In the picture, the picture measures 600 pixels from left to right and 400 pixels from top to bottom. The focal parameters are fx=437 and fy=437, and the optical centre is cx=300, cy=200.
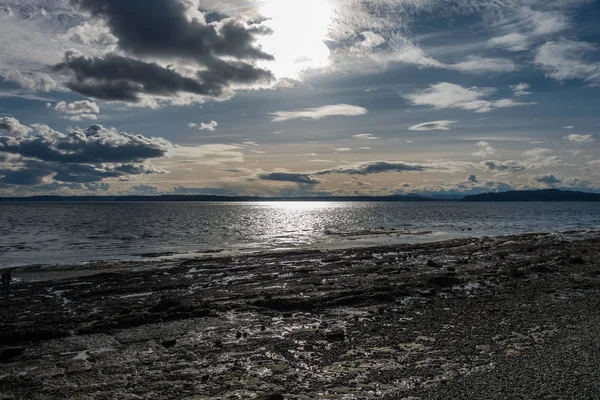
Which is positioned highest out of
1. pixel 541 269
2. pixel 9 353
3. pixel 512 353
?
pixel 512 353

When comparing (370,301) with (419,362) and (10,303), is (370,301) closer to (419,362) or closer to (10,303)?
(419,362)

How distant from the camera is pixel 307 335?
47.2ft

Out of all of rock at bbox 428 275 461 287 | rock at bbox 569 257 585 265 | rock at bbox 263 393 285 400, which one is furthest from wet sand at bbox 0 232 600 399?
rock at bbox 569 257 585 265

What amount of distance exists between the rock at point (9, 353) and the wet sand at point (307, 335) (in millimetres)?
60

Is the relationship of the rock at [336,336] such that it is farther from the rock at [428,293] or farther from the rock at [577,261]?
the rock at [577,261]

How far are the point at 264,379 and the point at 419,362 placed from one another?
410 cm

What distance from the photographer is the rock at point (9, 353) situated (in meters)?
12.7

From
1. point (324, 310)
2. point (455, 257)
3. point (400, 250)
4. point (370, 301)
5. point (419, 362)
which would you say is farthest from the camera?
point (400, 250)

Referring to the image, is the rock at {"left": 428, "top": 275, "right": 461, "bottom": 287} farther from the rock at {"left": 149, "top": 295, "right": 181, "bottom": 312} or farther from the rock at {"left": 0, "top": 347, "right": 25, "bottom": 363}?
the rock at {"left": 0, "top": 347, "right": 25, "bottom": 363}

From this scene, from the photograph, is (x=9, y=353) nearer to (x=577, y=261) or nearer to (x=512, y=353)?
(x=512, y=353)

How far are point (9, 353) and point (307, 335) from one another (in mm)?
9007

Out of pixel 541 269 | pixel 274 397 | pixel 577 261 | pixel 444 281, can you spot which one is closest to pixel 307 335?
pixel 274 397

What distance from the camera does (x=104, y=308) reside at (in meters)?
19.3

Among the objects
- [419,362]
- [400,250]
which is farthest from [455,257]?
[419,362]
